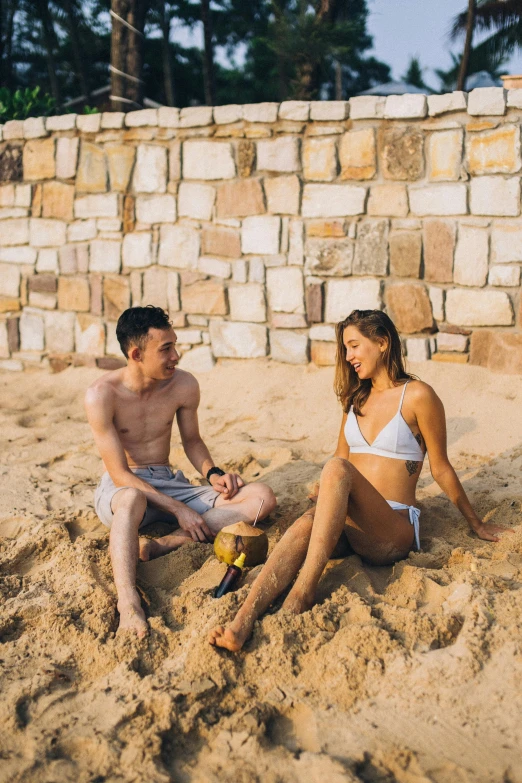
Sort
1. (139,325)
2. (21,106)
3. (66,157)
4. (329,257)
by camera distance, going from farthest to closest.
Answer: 1. (21,106)
2. (66,157)
3. (329,257)
4. (139,325)

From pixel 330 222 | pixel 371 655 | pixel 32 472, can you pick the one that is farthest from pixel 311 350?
pixel 371 655

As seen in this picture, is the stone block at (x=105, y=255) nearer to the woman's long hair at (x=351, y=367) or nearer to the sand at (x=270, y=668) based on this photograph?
the sand at (x=270, y=668)

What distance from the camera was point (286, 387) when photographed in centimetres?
609

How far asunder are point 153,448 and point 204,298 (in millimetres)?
2919

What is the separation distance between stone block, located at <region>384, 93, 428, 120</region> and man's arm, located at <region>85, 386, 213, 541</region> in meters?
3.57

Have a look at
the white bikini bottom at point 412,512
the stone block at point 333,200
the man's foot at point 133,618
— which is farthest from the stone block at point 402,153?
the man's foot at point 133,618

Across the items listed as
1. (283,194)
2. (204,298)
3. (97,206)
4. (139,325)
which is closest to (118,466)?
(139,325)

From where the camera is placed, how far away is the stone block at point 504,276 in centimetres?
557

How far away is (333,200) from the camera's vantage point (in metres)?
6.09

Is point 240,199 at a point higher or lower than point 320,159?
lower

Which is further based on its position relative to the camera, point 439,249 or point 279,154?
point 279,154

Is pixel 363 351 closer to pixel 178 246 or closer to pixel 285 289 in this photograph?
pixel 285 289

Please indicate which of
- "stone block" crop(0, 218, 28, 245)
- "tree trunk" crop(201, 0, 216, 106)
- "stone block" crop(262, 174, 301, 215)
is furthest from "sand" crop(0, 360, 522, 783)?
"tree trunk" crop(201, 0, 216, 106)

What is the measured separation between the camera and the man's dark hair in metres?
3.64
